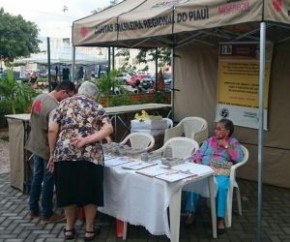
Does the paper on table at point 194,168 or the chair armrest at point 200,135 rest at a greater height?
the chair armrest at point 200,135

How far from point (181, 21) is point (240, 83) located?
7.51 ft

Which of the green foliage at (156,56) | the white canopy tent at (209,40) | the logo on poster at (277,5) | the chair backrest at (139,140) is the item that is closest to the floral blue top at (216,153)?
the white canopy tent at (209,40)

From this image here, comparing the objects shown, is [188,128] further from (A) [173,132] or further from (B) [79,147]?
(B) [79,147]

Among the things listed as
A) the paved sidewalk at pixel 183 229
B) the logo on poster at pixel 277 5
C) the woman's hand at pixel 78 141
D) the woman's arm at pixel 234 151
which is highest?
the logo on poster at pixel 277 5

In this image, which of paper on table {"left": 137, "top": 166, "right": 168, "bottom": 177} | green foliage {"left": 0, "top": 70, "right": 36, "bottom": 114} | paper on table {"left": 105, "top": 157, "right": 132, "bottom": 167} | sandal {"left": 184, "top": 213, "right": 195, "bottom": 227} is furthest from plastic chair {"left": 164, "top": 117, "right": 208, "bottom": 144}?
green foliage {"left": 0, "top": 70, "right": 36, "bottom": 114}

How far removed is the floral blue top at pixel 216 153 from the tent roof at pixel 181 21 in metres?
1.31

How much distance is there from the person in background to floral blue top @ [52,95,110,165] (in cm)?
60

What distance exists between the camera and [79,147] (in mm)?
4164

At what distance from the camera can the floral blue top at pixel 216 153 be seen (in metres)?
5.02

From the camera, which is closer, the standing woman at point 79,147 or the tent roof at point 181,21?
the tent roof at point 181,21

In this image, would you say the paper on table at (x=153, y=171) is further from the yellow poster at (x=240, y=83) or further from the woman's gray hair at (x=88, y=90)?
the yellow poster at (x=240, y=83)

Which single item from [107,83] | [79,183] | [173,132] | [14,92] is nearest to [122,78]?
[107,83]

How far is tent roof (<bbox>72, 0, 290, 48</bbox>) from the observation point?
3.93m

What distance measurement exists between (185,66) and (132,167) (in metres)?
3.57
